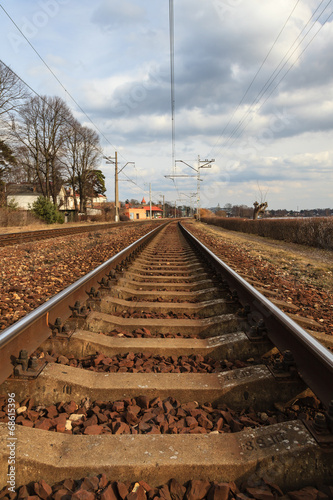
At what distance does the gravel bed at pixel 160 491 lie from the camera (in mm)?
1385

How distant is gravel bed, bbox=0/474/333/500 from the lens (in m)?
1.38

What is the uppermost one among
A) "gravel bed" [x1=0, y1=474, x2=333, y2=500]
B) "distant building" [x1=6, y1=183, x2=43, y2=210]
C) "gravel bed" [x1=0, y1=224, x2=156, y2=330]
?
"distant building" [x1=6, y1=183, x2=43, y2=210]

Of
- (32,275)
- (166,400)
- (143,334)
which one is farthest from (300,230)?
(166,400)

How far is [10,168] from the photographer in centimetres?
3403

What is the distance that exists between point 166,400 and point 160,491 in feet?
2.29

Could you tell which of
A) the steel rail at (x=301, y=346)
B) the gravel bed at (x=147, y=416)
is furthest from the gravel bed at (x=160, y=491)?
the steel rail at (x=301, y=346)

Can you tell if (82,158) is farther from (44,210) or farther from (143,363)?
(143,363)

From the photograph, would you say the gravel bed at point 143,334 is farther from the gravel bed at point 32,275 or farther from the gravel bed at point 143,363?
the gravel bed at point 32,275

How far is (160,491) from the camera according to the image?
1.43 metres

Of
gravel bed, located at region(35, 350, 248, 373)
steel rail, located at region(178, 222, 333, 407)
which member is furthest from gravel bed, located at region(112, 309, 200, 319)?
gravel bed, located at region(35, 350, 248, 373)

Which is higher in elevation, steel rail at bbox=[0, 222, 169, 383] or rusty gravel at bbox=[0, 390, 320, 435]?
steel rail at bbox=[0, 222, 169, 383]

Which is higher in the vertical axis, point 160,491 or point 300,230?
point 300,230

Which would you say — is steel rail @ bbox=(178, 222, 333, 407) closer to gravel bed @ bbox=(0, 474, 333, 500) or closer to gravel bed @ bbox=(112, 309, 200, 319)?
gravel bed @ bbox=(0, 474, 333, 500)

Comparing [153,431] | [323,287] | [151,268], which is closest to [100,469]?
[153,431]
